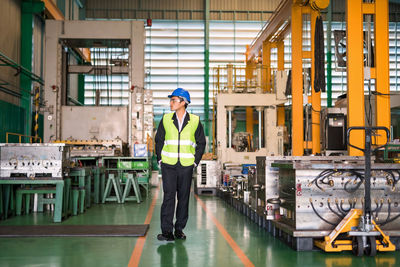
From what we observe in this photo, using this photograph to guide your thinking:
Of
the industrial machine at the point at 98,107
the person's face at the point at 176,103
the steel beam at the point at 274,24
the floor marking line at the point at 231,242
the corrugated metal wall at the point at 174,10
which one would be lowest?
the floor marking line at the point at 231,242

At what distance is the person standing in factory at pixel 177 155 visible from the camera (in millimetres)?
5227

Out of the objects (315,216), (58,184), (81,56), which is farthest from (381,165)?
(81,56)

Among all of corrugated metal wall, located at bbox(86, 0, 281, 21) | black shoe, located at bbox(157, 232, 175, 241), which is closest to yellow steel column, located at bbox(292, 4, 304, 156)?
black shoe, located at bbox(157, 232, 175, 241)

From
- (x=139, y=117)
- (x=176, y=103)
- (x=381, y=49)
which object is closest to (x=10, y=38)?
(x=139, y=117)

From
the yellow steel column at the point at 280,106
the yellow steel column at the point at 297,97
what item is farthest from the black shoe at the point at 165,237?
the yellow steel column at the point at 280,106

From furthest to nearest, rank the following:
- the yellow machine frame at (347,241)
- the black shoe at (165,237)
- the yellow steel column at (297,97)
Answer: the yellow steel column at (297,97)
the black shoe at (165,237)
the yellow machine frame at (347,241)

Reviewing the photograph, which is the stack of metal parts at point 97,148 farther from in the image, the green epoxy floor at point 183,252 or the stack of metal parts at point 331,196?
the stack of metal parts at point 331,196

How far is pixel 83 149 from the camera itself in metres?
11.0

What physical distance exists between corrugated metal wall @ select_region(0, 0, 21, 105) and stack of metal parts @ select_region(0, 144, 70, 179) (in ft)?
19.7

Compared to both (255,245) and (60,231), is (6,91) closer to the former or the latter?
(60,231)

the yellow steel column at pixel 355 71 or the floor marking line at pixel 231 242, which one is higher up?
the yellow steel column at pixel 355 71

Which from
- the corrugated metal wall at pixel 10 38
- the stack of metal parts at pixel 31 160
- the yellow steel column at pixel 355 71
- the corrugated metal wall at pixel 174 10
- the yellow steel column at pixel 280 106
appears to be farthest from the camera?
the corrugated metal wall at pixel 174 10

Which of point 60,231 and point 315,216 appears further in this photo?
point 60,231

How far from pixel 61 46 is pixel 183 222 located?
30.2 ft
